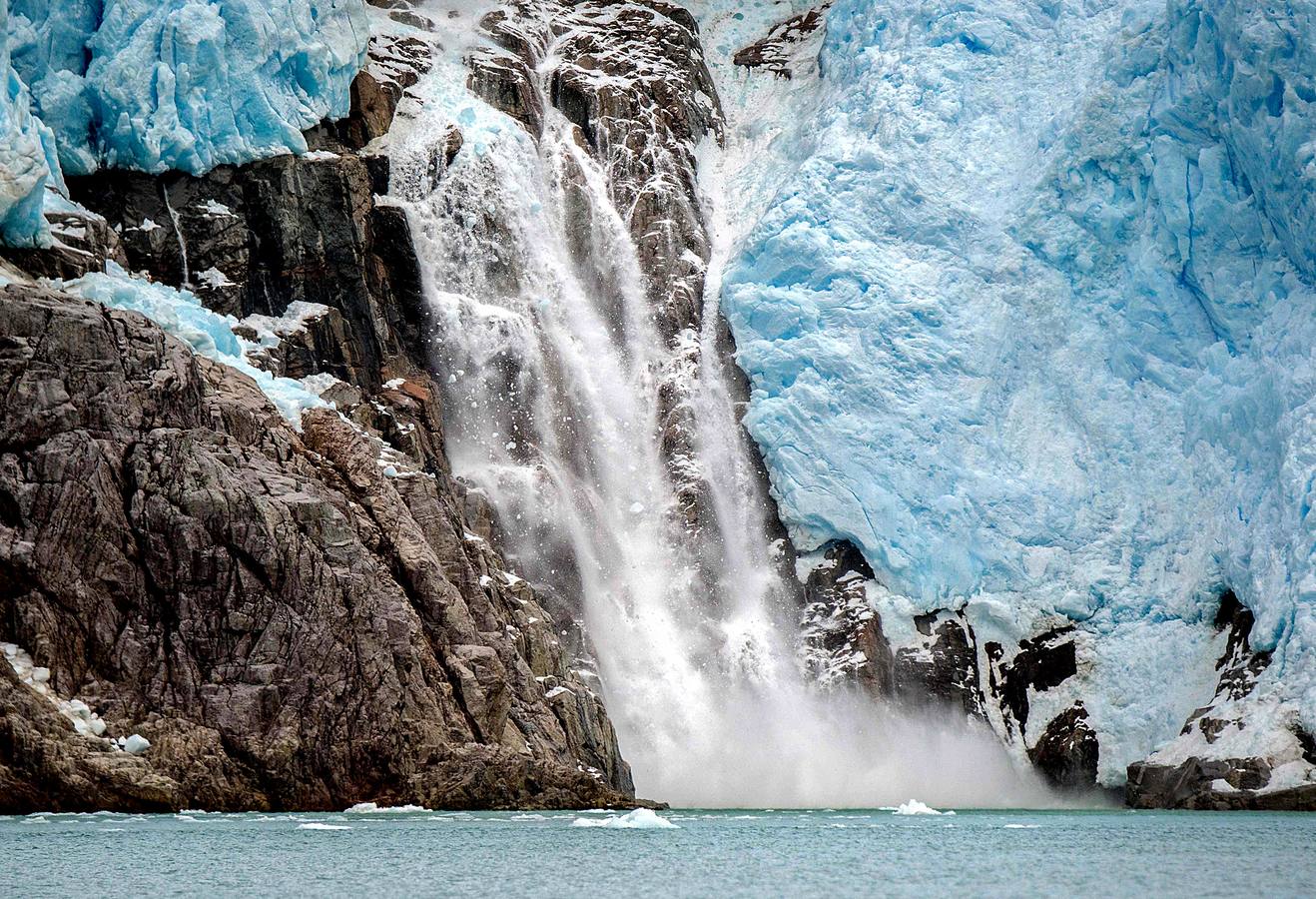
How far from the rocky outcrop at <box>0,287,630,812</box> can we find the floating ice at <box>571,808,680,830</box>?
11.0ft

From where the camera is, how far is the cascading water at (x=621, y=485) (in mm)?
41188

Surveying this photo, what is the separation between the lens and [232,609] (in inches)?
1231

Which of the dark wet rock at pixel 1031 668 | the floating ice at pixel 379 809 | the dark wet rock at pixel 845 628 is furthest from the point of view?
the dark wet rock at pixel 845 628

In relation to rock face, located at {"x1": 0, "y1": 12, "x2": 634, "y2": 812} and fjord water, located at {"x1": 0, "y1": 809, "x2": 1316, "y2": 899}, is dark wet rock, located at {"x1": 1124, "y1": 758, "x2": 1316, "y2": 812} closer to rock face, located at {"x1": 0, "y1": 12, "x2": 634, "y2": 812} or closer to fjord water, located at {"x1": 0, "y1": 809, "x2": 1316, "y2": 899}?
fjord water, located at {"x1": 0, "y1": 809, "x2": 1316, "y2": 899}

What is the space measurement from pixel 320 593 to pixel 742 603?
15431 mm

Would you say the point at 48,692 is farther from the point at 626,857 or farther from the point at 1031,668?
the point at 1031,668

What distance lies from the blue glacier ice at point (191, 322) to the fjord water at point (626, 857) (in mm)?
11220

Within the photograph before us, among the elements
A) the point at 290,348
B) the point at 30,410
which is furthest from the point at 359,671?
the point at 290,348

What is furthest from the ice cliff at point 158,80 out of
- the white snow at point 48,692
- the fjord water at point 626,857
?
the fjord water at point 626,857

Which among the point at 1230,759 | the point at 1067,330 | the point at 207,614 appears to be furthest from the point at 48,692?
the point at 1067,330

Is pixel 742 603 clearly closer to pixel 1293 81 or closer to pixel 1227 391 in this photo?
pixel 1227 391

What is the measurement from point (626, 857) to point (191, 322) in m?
19.1

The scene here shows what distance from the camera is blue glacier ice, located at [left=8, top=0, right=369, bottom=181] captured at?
39.1 m

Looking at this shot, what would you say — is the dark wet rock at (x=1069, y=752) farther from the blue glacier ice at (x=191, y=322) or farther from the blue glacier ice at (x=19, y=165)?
the blue glacier ice at (x=19, y=165)
